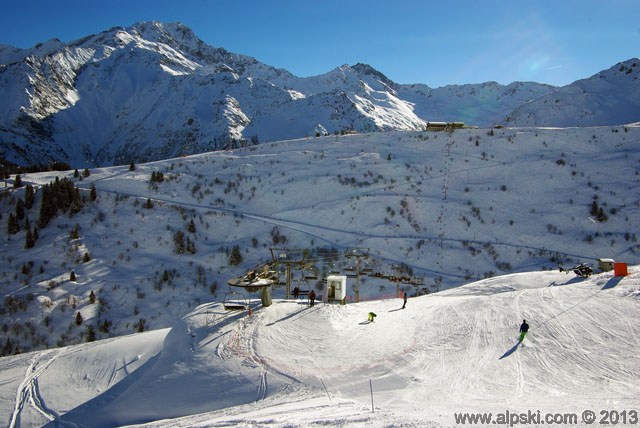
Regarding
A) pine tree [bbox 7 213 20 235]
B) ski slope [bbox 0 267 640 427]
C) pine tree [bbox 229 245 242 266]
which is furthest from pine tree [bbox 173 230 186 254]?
pine tree [bbox 7 213 20 235]

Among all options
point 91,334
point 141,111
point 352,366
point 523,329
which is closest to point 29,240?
point 91,334

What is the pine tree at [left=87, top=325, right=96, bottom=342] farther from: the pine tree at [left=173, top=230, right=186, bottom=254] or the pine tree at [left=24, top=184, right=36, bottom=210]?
the pine tree at [left=24, top=184, right=36, bottom=210]

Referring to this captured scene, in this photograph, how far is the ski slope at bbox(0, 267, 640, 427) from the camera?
1144 centimetres

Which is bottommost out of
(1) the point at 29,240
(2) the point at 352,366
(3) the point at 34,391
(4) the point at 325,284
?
(3) the point at 34,391

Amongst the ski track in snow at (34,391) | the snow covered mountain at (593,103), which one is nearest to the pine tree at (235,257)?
the ski track in snow at (34,391)

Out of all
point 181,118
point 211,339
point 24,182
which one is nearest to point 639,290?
Result: point 211,339

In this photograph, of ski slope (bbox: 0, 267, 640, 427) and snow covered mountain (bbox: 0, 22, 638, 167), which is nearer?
ski slope (bbox: 0, 267, 640, 427)

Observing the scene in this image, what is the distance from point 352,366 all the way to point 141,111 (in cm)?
14939

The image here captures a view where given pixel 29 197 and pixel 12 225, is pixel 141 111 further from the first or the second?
pixel 12 225

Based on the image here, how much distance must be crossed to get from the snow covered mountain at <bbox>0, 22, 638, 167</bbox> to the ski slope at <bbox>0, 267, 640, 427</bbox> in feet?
325

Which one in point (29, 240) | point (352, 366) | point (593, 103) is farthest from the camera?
point (593, 103)

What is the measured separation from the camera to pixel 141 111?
142 m

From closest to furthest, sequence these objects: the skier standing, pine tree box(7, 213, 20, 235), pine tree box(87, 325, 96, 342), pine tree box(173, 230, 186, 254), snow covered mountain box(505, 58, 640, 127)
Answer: the skier standing < pine tree box(87, 325, 96, 342) < pine tree box(173, 230, 186, 254) < pine tree box(7, 213, 20, 235) < snow covered mountain box(505, 58, 640, 127)

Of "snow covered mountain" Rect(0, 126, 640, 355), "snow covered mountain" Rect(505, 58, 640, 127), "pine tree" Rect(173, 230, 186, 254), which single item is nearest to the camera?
"snow covered mountain" Rect(0, 126, 640, 355)
